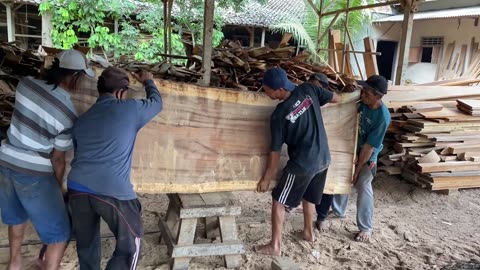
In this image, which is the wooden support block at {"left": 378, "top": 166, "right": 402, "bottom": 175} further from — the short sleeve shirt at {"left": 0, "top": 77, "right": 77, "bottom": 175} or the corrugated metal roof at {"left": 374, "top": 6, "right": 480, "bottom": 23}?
the corrugated metal roof at {"left": 374, "top": 6, "right": 480, "bottom": 23}

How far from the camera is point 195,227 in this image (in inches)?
133

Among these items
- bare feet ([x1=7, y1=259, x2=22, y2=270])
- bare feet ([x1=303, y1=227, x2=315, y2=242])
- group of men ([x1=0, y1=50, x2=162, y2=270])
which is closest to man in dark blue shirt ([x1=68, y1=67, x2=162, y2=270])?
group of men ([x1=0, y1=50, x2=162, y2=270])

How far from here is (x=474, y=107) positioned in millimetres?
5641

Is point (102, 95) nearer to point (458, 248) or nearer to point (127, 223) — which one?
point (127, 223)

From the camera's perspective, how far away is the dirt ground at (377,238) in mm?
3600

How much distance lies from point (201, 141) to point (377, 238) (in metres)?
2.28

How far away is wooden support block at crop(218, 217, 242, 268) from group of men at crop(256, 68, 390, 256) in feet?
1.12

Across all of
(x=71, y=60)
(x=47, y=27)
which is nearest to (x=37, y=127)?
(x=71, y=60)

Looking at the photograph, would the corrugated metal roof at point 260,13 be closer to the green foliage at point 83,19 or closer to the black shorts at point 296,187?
the green foliage at point 83,19

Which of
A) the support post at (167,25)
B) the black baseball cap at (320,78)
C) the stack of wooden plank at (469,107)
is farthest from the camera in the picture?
the support post at (167,25)

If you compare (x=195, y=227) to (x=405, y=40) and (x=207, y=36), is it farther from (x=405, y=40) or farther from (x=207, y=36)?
(x=405, y=40)

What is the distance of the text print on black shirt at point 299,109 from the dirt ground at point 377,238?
4.38 ft

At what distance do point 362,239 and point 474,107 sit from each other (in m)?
2.94

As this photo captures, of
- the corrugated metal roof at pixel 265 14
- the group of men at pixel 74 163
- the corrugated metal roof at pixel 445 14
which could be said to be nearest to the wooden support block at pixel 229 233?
the group of men at pixel 74 163
